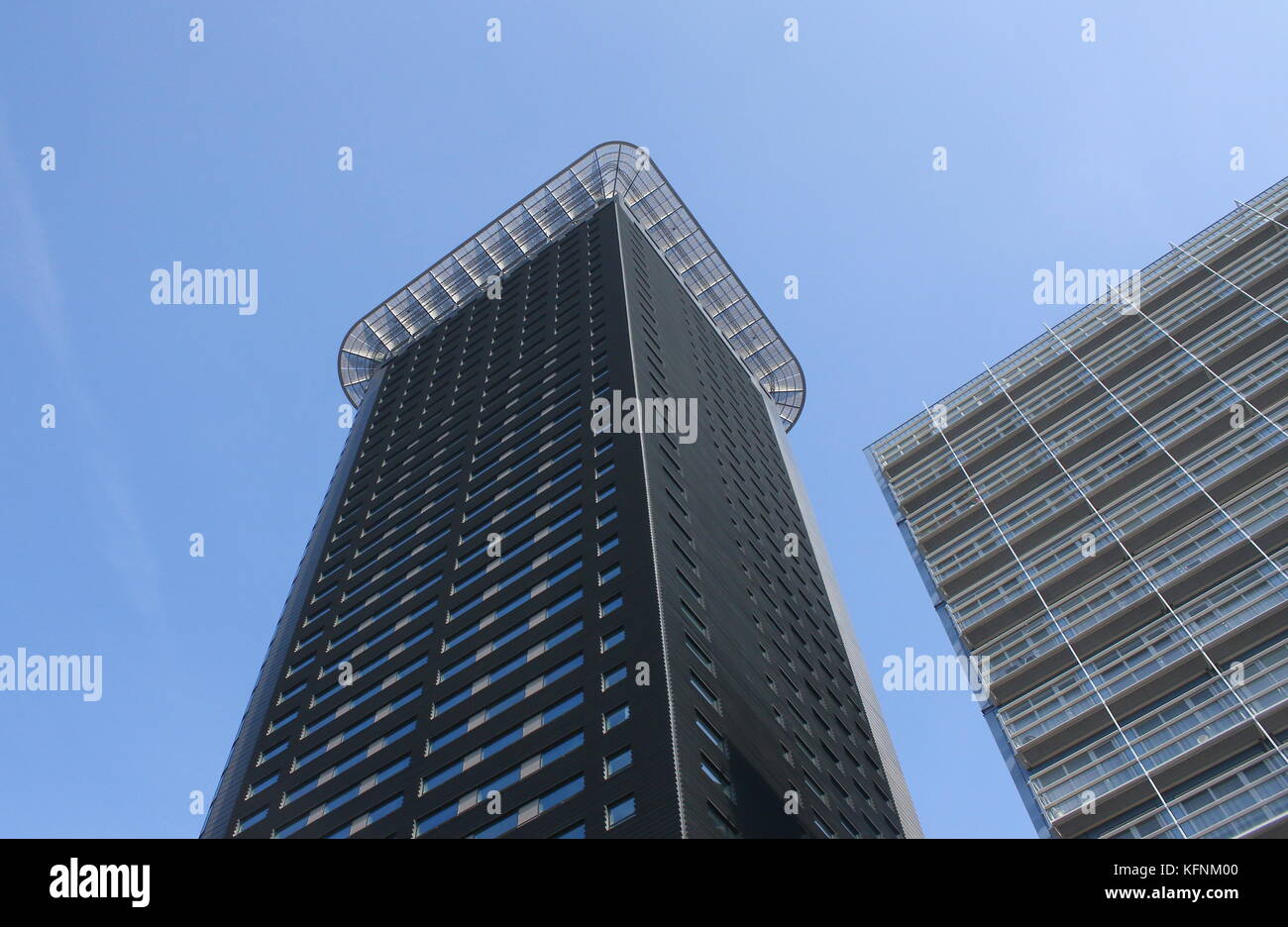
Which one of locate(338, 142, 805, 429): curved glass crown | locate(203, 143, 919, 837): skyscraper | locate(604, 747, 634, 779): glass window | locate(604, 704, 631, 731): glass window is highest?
locate(338, 142, 805, 429): curved glass crown

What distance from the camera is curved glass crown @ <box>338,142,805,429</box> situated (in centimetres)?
10688

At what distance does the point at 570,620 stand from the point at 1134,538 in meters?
28.2

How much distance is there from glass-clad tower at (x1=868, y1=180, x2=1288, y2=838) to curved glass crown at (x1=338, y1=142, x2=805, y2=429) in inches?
1061

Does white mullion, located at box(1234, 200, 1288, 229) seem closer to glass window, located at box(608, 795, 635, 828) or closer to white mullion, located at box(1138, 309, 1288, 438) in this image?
white mullion, located at box(1138, 309, 1288, 438)

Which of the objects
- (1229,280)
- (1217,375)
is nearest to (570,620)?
(1217,375)

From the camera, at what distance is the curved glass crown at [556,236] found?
106875 mm

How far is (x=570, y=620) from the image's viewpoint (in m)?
48.6

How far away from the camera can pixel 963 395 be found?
269 feet

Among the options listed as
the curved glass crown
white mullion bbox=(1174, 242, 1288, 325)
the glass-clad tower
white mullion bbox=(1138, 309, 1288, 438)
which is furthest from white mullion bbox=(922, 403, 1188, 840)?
the curved glass crown

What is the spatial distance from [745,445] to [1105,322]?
920 inches

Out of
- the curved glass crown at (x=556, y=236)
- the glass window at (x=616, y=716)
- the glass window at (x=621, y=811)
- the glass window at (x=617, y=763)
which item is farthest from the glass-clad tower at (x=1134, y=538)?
the curved glass crown at (x=556, y=236)
